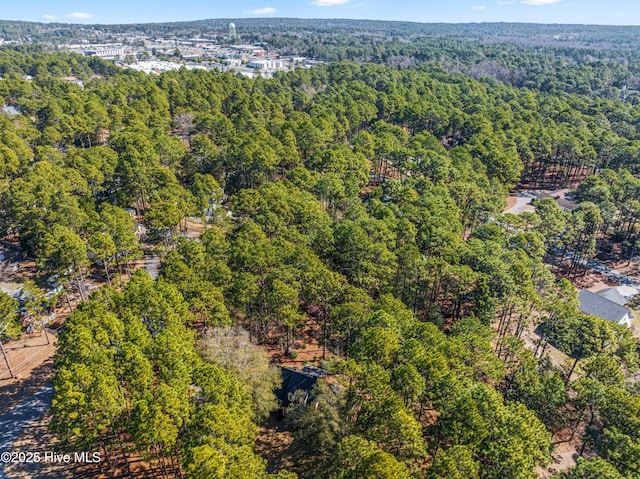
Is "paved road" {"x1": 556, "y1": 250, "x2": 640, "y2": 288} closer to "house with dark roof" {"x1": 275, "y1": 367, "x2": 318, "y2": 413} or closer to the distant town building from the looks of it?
"house with dark roof" {"x1": 275, "y1": 367, "x2": 318, "y2": 413}

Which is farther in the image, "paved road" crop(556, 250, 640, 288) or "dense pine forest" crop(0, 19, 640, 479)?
"paved road" crop(556, 250, 640, 288)

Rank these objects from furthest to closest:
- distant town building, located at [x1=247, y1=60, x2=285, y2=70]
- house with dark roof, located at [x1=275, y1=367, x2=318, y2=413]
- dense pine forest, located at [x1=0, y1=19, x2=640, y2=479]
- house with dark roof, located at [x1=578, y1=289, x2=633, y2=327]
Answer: distant town building, located at [x1=247, y1=60, x2=285, y2=70] < house with dark roof, located at [x1=578, y1=289, x2=633, y2=327] < house with dark roof, located at [x1=275, y1=367, x2=318, y2=413] < dense pine forest, located at [x1=0, y1=19, x2=640, y2=479]

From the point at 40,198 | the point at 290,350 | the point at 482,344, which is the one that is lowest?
the point at 290,350

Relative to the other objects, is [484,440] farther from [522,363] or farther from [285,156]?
[285,156]

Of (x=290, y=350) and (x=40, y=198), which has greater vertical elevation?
(x=40, y=198)

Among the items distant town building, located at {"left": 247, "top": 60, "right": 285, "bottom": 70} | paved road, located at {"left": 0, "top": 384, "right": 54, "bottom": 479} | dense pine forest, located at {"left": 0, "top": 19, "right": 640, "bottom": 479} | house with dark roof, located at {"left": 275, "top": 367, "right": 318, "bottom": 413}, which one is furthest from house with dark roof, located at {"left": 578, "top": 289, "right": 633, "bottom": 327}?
distant town building, located at {"left": 247, "top": 60, "right": 285, "bottom": 70}

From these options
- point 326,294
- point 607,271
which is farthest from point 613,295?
point 326,294

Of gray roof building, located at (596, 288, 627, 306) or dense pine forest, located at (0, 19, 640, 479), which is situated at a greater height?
dense pine forest, located at (0, 19, 640, 479)

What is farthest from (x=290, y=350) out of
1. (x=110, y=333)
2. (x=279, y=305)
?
(x=110, y=333)
